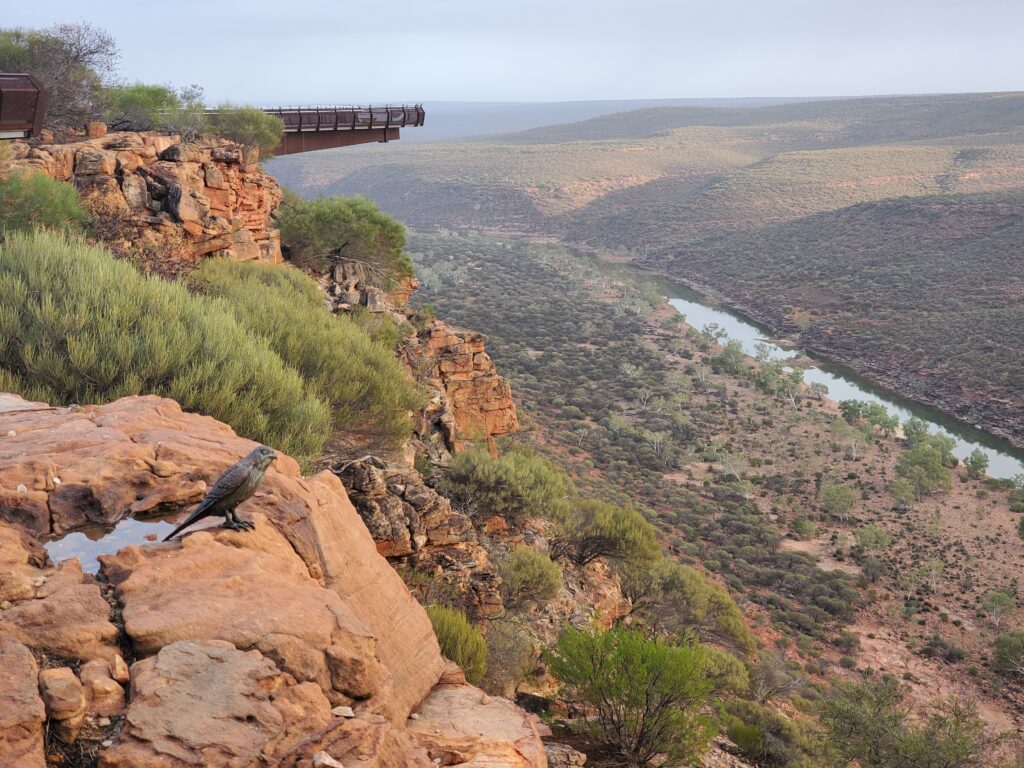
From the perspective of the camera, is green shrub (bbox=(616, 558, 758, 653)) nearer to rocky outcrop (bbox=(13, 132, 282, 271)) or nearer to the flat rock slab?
rocky outcrop (bbox=(13, 132, 282, 271))

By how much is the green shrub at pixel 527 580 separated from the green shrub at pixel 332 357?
9.19 feet

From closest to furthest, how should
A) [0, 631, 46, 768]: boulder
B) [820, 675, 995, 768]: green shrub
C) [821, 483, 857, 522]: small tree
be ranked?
[0, 631, 46, 768]: boulder < [820, 675, 995, 768]: green shrub < [821, 483, 857, 522]: small tree

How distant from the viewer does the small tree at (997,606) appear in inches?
857

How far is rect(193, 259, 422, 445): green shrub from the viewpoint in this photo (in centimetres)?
1125

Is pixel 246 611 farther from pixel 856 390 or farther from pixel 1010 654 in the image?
pixel 856 390

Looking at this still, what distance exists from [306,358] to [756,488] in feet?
76.6

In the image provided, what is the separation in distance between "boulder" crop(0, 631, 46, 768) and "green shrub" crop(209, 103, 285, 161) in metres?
18.0

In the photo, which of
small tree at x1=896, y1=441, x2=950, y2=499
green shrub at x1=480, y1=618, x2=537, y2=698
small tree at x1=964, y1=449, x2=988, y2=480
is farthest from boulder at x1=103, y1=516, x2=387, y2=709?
small tree at x1=964, y1=449, x2=988, y2=480

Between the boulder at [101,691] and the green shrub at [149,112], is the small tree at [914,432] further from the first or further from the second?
the boulder at [101,691]

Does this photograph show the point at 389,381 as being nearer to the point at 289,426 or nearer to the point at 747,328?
the point at 289,426

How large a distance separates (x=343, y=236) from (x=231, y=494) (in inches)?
657

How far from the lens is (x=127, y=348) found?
7742mm

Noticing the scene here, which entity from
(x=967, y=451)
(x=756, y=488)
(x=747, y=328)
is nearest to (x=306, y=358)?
(x=756, y=488)

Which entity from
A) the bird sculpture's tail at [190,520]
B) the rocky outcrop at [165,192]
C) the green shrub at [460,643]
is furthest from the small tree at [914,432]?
the bird sculpture's tail at [190,520]
